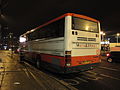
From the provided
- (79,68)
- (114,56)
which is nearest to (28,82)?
(79,68)

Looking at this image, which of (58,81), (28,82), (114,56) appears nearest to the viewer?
(28,82)

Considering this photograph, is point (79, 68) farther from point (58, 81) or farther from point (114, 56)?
point (114, 56)

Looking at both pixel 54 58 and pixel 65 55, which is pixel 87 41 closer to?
pixel 65 55

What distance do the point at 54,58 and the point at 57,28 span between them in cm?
185

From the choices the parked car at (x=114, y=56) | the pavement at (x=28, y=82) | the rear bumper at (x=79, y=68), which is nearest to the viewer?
the pavement at (x=28, y=82)

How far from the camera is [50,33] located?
24.9 ft

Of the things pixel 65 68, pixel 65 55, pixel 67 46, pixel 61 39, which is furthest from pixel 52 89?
pixel 61 39

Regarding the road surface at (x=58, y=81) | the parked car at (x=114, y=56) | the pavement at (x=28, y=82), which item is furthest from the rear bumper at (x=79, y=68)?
the parked car at (x=114, y=56)

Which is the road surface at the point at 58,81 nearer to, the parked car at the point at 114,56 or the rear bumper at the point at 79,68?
the rear bumper at the point at 79,68

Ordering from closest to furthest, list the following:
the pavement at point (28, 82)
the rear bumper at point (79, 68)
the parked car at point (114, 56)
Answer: the pavement at point (28, 82)
the rear bumper at point (79, 68)
the parked car at point (114, 56)

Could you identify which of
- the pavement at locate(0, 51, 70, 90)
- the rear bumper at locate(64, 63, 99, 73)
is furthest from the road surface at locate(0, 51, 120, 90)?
the rear bumper at locate(64, 63, 99, 73)

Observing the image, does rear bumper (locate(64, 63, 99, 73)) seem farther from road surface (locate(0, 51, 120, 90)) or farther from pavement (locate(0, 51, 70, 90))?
pavement (locate(0, 51, 70, 90))

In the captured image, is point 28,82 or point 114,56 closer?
point 28,82

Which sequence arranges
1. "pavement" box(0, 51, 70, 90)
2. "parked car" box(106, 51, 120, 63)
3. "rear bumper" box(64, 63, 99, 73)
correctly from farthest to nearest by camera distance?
"parked car" box(106, 51, 120, 63)
"rear bumper" box(64, 63, 99, 73)
"pavement" box(0, 51, 70, 90)
